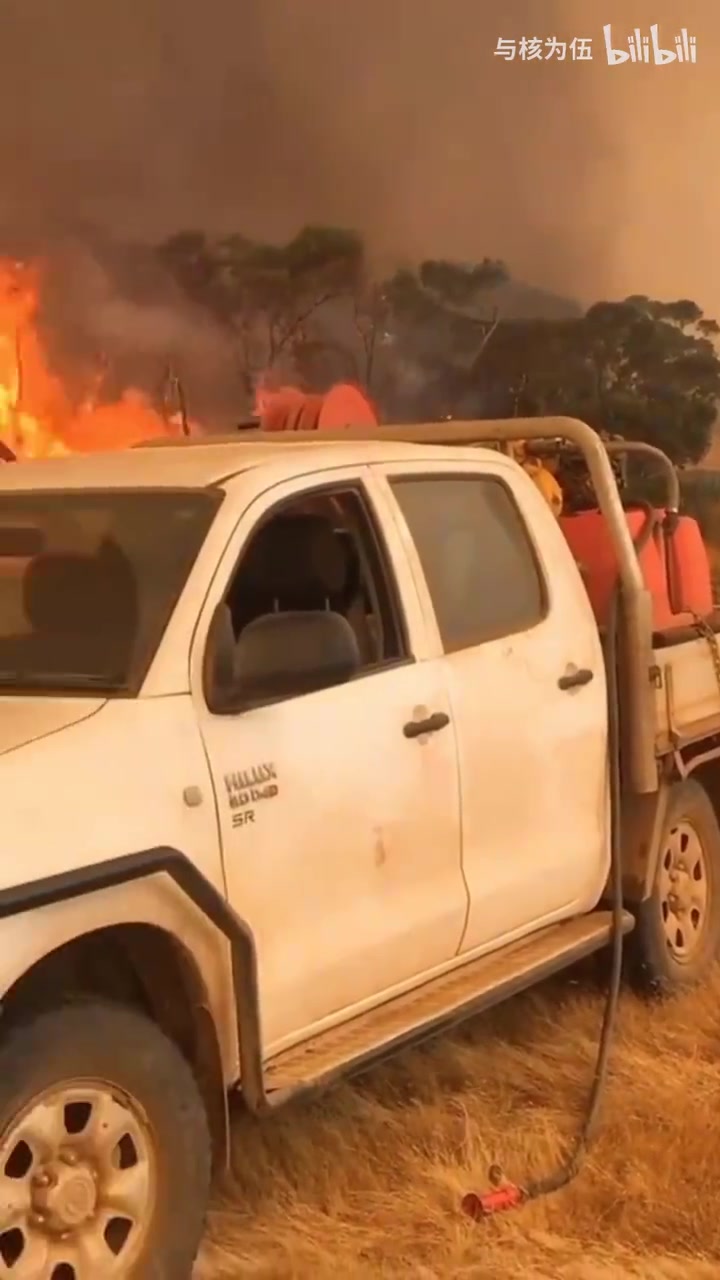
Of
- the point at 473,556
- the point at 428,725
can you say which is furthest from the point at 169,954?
the point at 473,556

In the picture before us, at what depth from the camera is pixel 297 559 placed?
12.3 ft

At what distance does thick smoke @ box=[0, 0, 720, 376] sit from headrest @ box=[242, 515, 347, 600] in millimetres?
3528

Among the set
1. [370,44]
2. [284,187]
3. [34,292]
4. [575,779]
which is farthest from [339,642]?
[370,44]

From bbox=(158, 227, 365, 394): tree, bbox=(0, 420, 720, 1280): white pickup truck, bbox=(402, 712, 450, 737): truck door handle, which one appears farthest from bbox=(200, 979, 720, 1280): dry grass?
bbox=(158, 227, 365, 394): tree

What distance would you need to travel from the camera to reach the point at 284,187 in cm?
741

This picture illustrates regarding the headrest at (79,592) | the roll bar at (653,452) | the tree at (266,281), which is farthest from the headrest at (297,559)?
the tree at (266,281)

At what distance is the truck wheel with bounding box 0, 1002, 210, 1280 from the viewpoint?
2.72m

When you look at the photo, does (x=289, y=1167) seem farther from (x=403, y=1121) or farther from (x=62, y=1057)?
(x=62, y=1057)

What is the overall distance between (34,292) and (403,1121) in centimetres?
407

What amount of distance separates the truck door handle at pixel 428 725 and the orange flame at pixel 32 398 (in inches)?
132

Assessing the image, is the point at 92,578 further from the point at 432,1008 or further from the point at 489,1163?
the point at 489,1163

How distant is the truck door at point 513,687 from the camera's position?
12.8ft

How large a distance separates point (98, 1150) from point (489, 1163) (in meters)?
1.25

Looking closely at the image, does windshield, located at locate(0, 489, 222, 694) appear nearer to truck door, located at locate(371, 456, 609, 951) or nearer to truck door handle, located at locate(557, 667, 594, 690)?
truck door, located at locate(371, 456, 609, 951)
